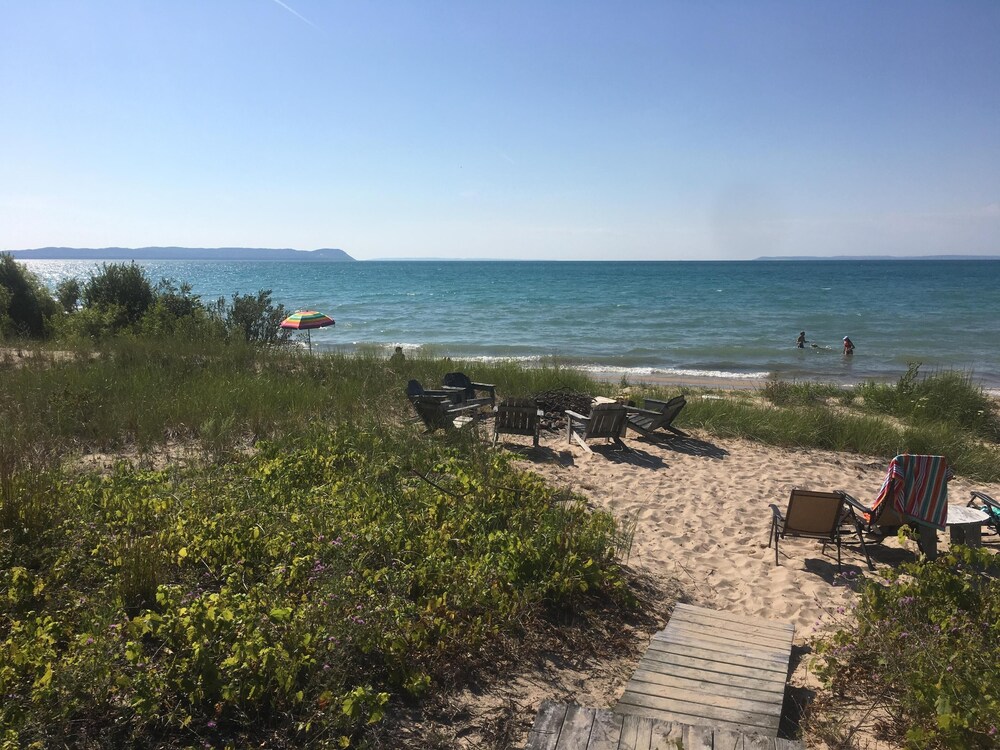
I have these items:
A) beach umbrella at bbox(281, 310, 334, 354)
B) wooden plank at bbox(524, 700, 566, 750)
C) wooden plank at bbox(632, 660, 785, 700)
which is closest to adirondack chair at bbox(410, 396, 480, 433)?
wooden plank at bbox(632, 660, 785, 700)

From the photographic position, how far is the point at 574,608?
4.52m

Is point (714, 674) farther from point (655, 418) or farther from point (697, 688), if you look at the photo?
point (655, 418)

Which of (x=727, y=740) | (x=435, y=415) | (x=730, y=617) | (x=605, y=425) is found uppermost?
(x=435, y=415)

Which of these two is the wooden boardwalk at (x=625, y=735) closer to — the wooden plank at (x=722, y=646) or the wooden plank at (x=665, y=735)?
the wooden plank at (x=665, y=735)

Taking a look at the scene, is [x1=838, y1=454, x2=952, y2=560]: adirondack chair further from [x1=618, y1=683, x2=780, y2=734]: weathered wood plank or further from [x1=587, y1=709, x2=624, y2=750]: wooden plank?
[x1=587, y1=709, x2=624, y2=750]: wooden plank

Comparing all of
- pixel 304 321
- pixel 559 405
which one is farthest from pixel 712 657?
pixel 304 321

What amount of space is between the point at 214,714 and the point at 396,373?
9.03m

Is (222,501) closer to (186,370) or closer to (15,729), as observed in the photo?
(15,729)

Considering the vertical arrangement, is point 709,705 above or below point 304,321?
below

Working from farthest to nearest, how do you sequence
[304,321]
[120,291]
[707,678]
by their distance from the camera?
[120,291] → [304,321] → [707,678]

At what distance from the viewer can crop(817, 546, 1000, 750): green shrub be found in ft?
9.62

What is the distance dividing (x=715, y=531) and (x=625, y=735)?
4027mm

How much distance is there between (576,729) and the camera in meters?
3.08

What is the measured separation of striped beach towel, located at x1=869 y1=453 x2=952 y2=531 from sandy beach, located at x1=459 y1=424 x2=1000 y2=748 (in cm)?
63
